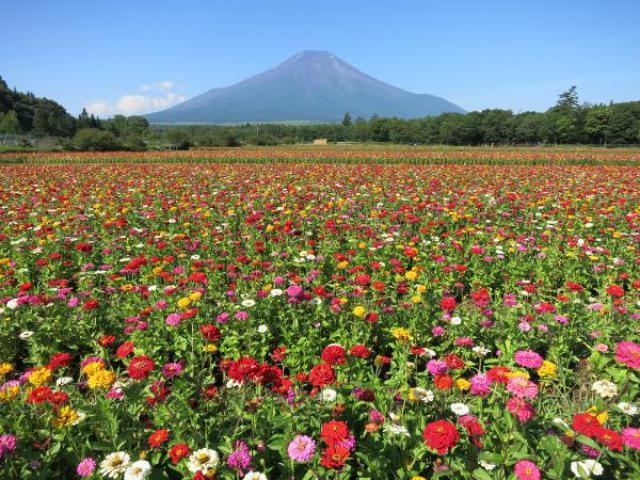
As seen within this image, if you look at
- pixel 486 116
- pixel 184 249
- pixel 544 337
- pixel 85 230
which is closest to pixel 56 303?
pixel 184 249

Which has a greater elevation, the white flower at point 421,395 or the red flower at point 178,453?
the red flower at point 178,453

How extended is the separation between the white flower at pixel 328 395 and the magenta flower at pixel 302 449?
1.42 ft

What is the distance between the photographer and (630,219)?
6.81 m

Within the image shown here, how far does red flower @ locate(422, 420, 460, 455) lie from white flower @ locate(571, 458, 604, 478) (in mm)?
547

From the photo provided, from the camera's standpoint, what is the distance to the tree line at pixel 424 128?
76688mm

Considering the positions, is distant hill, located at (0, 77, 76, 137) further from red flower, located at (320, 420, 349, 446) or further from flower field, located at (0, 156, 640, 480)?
red flower, located at (320, 420, 349, 446)

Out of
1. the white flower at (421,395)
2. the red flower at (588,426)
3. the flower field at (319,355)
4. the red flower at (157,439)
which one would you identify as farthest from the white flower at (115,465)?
the red flower at (588,426)

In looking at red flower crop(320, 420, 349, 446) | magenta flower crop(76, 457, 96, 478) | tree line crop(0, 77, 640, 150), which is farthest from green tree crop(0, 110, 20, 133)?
red flower crop(320, 420, 349, 446)

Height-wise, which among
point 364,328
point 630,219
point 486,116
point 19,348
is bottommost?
point 19,348

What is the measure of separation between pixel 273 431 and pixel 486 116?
106 m

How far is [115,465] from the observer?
72.6 inches

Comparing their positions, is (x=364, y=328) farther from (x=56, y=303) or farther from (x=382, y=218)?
(x=382, y=218)

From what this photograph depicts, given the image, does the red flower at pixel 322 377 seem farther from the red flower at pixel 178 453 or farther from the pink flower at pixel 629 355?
the pink flower at pixel 629 355

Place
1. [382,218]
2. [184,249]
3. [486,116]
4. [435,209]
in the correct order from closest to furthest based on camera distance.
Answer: [184,249] → [382,218] → [435,209] → [486,116]
